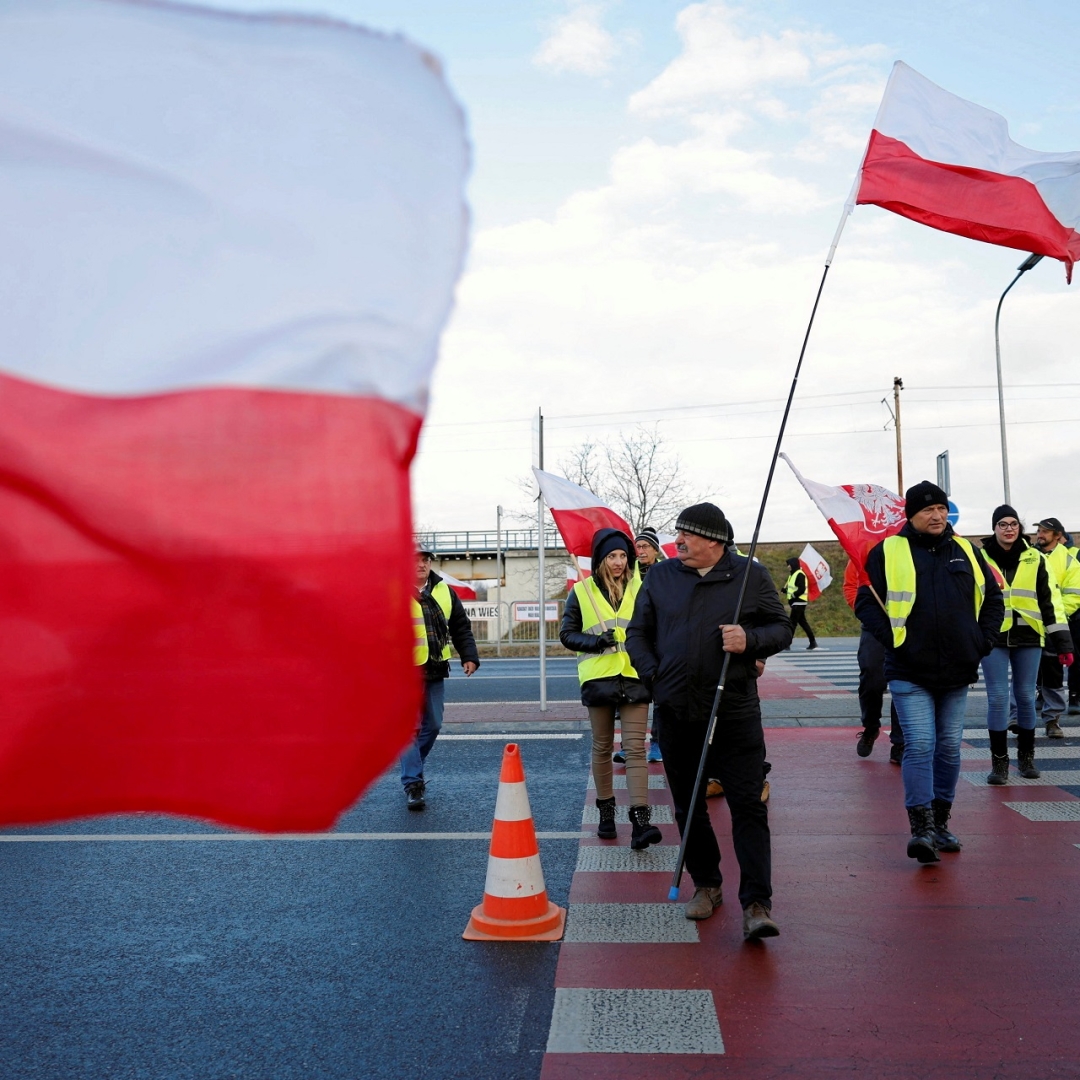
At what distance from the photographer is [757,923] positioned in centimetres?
516

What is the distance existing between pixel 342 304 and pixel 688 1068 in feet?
9.80

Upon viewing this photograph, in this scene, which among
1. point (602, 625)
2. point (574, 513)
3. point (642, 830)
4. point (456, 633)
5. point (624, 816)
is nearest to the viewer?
point (642, 830)

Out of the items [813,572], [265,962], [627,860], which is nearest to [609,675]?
[627,860]

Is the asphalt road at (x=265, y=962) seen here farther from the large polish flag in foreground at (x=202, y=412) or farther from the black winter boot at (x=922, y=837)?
the large polish flag in foreground at (x=202, y=412)

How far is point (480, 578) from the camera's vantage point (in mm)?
59656

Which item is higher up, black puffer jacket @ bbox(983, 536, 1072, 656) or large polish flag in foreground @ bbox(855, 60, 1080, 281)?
large polish flag in foreground @ bbox(855, 60, 1080, 281)

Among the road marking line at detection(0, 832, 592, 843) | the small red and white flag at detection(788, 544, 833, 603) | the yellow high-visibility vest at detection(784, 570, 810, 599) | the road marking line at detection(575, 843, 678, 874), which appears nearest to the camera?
the road marking line at detection(575, 843, 678, 874)

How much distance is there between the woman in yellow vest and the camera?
720 cm

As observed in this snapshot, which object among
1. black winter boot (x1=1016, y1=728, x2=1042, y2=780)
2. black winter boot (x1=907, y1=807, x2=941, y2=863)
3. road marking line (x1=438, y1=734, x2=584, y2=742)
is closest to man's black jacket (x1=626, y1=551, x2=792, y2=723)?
black winter boot (x1=907, y1=807, x2=941, y2=863)

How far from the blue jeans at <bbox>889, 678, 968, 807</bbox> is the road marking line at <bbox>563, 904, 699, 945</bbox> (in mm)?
1582

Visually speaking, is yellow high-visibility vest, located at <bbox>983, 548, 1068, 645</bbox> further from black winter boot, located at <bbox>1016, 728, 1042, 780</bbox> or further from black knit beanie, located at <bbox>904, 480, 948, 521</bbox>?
black knit beanie, located at <bbox>904, 480, 948, 521</bbox>

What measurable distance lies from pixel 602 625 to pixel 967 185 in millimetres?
3254

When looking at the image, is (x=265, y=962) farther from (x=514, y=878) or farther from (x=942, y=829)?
(x=942, y=829)

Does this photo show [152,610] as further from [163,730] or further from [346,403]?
[346,403]
